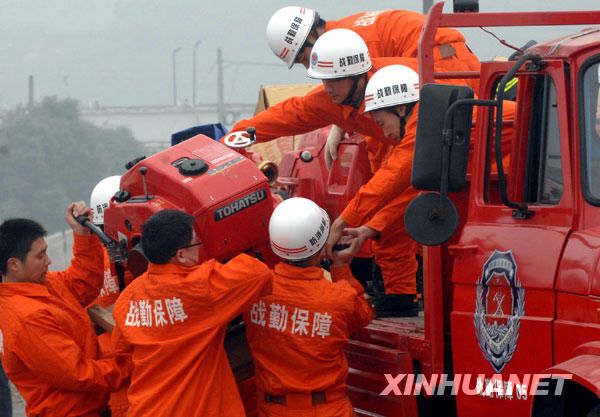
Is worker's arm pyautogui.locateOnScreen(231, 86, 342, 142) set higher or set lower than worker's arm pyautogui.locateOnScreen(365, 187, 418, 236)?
higher

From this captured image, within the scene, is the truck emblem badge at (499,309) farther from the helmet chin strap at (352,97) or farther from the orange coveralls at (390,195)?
the helmet chin strap at (352,97)

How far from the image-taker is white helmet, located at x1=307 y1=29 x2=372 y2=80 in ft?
19.2

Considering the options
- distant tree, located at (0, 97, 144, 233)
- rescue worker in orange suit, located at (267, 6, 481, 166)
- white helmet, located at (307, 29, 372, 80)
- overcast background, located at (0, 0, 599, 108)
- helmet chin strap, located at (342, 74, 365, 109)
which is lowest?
distant tree, located at (0, 97, 144, 233)

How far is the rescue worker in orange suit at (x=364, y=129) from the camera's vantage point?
17.6ft

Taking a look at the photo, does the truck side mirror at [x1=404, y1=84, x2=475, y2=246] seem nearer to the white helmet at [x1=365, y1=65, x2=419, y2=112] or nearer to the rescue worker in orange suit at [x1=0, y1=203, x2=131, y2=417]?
the white helmet at [x1=365, y1=65, x2=419, y2=112]

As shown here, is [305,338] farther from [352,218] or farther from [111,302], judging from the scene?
[111,302]

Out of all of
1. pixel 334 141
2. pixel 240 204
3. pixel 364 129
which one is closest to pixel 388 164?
pixel 240 204

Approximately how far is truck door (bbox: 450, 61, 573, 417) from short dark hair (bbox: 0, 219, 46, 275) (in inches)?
82.2

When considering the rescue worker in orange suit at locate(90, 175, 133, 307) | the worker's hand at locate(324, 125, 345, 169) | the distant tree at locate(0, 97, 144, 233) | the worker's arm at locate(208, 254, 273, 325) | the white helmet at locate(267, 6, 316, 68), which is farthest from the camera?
the distant tree at locate(0, 97, 144, 233)

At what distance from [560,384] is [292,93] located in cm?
607

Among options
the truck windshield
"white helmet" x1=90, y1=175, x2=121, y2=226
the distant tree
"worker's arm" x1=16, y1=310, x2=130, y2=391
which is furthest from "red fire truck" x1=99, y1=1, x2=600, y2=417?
the distant tree

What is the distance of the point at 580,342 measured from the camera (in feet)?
13.1

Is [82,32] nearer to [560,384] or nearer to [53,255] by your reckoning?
[53,255]

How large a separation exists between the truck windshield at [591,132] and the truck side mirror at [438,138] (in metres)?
0.42
